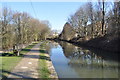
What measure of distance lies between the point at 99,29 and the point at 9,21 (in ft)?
85.5

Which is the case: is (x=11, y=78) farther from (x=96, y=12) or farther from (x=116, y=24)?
(x=96, y=12)

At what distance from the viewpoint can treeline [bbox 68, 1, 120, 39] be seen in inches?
1270

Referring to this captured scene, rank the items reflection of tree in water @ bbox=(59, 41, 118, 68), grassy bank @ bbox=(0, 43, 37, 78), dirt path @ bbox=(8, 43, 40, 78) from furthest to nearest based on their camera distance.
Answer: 1. reflection of tree in water @ bbox=(59, 41, 118, 68)
2. grassy bank @ bbox=(0, 43, 37, 78)
3. dirt path @ bbox=(8, 43, 40, 78)

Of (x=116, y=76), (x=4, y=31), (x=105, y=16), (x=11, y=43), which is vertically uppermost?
(x=105, y=16)

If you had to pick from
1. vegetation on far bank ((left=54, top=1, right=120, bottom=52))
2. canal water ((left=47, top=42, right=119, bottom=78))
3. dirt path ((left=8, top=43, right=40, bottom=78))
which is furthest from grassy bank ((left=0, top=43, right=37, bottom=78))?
vegetation on far bank ((left=54, top=1, right=120, bottom=52))

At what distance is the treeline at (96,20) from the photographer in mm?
32250

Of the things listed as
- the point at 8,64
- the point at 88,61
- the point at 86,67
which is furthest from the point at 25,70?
the point at 88,61

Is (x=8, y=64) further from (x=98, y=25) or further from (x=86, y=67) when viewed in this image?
(x=98, y=25)

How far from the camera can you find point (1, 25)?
87.6 ft

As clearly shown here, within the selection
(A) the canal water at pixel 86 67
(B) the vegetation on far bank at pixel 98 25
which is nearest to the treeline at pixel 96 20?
(B) the vegetation on far bank at pixel 98 25

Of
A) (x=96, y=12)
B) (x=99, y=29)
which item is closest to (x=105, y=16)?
(x=96, y=12)

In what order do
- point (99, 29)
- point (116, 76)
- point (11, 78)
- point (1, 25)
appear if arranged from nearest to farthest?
Answer: point (11, 78) → point (116, 76) → point (1, 25) → point (99, 29)

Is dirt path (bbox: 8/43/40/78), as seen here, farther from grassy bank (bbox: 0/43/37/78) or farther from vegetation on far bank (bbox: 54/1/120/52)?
vegetation on far bank (bbox: 54/1/120/52)

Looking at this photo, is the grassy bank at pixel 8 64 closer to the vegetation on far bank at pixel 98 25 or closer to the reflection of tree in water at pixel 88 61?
the reflection of tree in water at pixel 88 61
